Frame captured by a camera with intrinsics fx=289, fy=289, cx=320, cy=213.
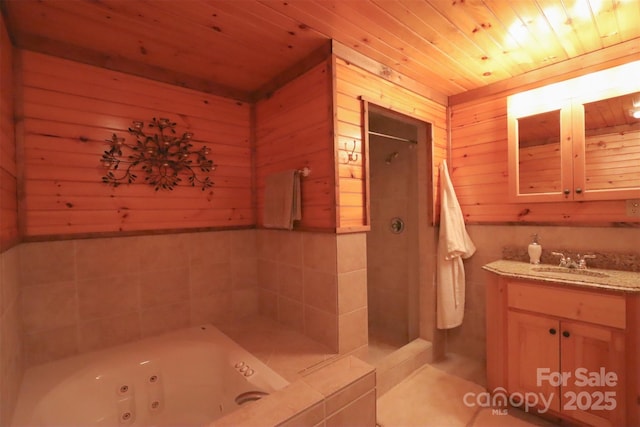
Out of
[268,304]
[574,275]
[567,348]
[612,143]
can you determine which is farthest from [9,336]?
[612,143]

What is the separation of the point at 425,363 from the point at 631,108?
2230 millimetres

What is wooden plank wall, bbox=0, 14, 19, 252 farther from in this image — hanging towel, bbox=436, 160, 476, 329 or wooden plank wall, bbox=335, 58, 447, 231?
hanging towel, bbox=436, 160, 476, 329

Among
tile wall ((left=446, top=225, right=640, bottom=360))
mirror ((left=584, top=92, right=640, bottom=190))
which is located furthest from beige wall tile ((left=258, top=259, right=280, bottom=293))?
mirror ((left=584, top=92, right=640, bottom=190))

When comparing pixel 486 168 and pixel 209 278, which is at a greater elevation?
pixel 486 168

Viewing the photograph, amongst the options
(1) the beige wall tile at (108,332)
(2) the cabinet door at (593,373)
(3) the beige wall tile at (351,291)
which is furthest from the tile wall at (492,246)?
(1) the beige wall tile at (108,332)

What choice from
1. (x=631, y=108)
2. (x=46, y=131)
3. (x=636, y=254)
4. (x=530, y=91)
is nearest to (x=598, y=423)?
(x=636, y=254)

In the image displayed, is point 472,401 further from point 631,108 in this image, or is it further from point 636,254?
point 631,108

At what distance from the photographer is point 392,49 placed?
6.05 ft

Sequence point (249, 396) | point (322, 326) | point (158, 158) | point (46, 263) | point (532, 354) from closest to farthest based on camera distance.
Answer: point (249, 396) → point (46, 263) → point (532, 354) → point (322, 326) → point (158, 158)

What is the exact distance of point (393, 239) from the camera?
3.11 meters

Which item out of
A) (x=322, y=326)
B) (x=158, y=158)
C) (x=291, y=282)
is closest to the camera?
(x=322, y=326)

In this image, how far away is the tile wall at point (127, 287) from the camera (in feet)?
5.40

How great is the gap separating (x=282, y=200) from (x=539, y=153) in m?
1.89

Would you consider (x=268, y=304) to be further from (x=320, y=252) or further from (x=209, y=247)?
(x=320, y=252)
